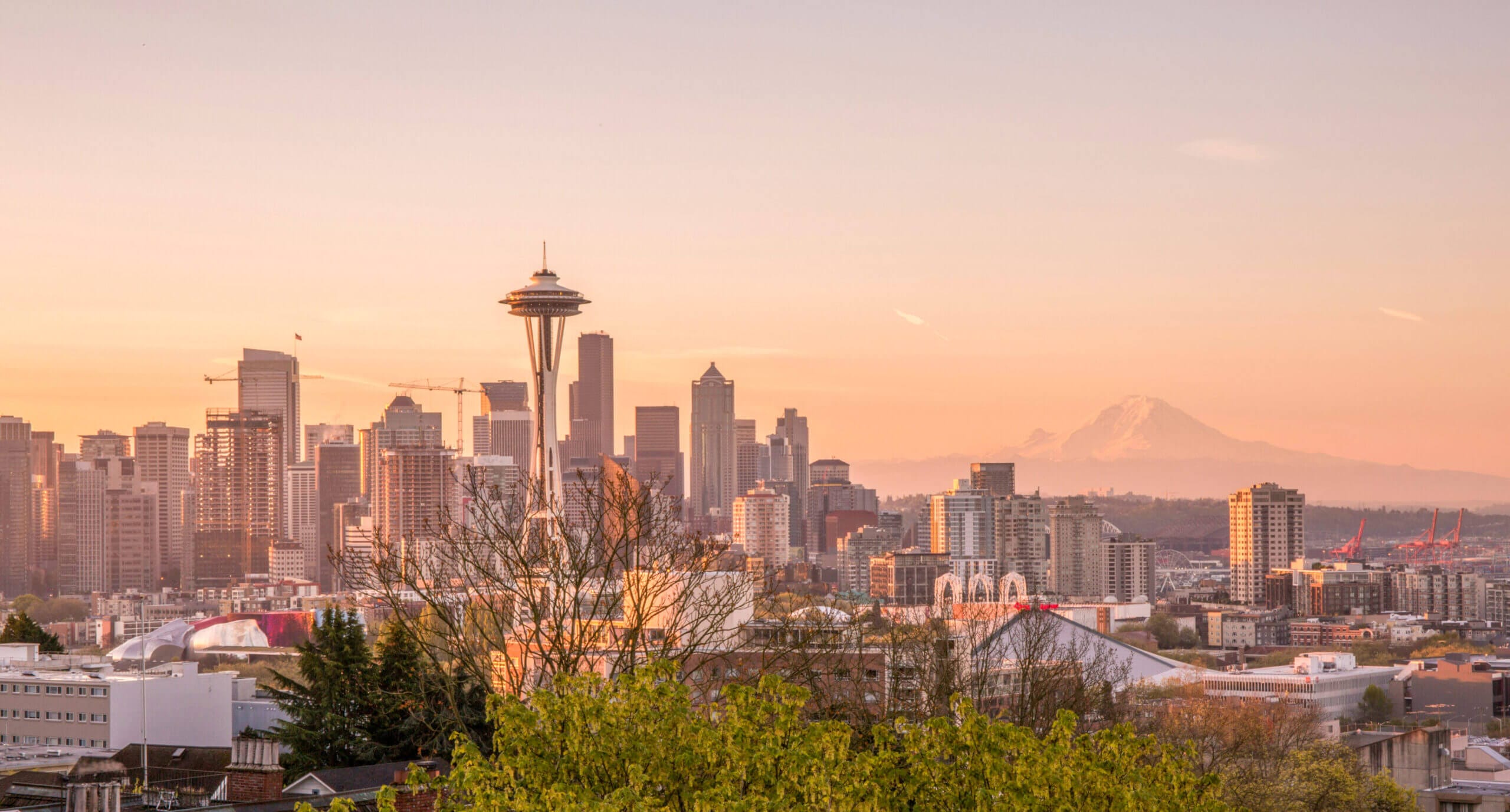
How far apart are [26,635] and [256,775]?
36.0 meters

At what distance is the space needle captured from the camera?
3949 inches

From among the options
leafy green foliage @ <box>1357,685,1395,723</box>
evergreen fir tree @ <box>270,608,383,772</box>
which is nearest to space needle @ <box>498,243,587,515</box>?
leafy green foliage @ <box>1357,685,1395,723</box>

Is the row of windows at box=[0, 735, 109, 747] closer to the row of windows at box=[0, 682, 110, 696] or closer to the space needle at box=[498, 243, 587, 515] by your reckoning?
the row of windows at box=[0, 682, 110, 696]

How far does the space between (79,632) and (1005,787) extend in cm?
15364

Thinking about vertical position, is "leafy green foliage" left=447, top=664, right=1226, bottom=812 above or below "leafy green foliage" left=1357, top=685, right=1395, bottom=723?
above

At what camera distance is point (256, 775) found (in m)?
20.7

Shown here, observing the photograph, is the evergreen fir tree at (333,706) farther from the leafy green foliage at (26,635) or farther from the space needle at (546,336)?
the space needle at (546,336)

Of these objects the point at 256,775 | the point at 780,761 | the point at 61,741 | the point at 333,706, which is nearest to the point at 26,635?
the point at 61,741

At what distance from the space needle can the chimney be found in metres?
77.7

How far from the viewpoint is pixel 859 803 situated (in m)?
10.1

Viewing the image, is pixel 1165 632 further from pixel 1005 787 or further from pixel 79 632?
pixel 1005 787

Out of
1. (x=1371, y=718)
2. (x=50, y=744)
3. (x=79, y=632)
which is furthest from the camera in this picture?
(x=79, y=632)

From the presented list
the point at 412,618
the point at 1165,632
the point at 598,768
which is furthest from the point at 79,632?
the point at 598,768

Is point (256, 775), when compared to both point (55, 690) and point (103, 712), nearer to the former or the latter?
point (103, 712)
